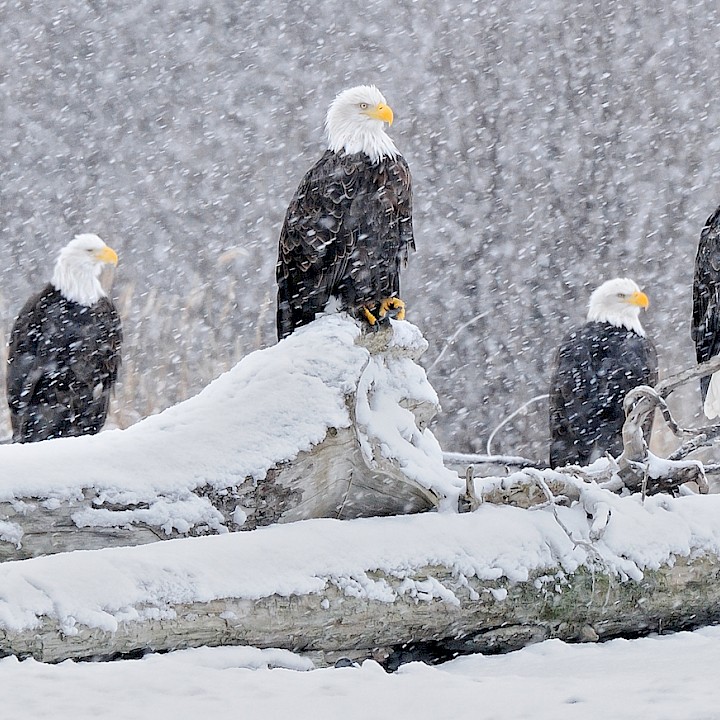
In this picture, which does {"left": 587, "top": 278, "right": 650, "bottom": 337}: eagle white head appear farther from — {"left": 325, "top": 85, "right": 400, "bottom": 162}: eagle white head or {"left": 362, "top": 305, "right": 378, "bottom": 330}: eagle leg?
{"left": 362, "top": 305, "right": 378, "bottom": 330}: eagle leg

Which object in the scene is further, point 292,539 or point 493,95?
point 493,95

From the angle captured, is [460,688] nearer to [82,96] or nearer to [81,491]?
[81,491]

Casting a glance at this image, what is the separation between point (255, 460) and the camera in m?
2.49

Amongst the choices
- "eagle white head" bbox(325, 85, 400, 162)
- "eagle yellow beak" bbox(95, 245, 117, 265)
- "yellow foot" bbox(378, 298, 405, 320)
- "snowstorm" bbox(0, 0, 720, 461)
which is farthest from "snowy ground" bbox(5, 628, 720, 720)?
"snowstorm" bbox(0, 0, 720, 461)

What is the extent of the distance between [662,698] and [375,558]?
0.75m

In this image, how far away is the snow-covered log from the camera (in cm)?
206

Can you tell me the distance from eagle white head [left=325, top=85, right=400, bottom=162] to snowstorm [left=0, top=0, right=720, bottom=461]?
12.8 feet

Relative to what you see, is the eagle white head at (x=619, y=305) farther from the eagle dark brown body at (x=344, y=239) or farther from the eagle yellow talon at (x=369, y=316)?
the eagle yellow talon at (x=369, y=316)

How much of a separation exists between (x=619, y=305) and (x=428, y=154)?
3.57 m

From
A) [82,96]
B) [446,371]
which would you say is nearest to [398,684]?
[446,371]

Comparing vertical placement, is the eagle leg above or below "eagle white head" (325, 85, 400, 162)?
below

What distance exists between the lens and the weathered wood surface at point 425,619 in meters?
2.08

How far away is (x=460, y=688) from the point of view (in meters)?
1.90

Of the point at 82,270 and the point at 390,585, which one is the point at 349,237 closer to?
the point at 390,585
